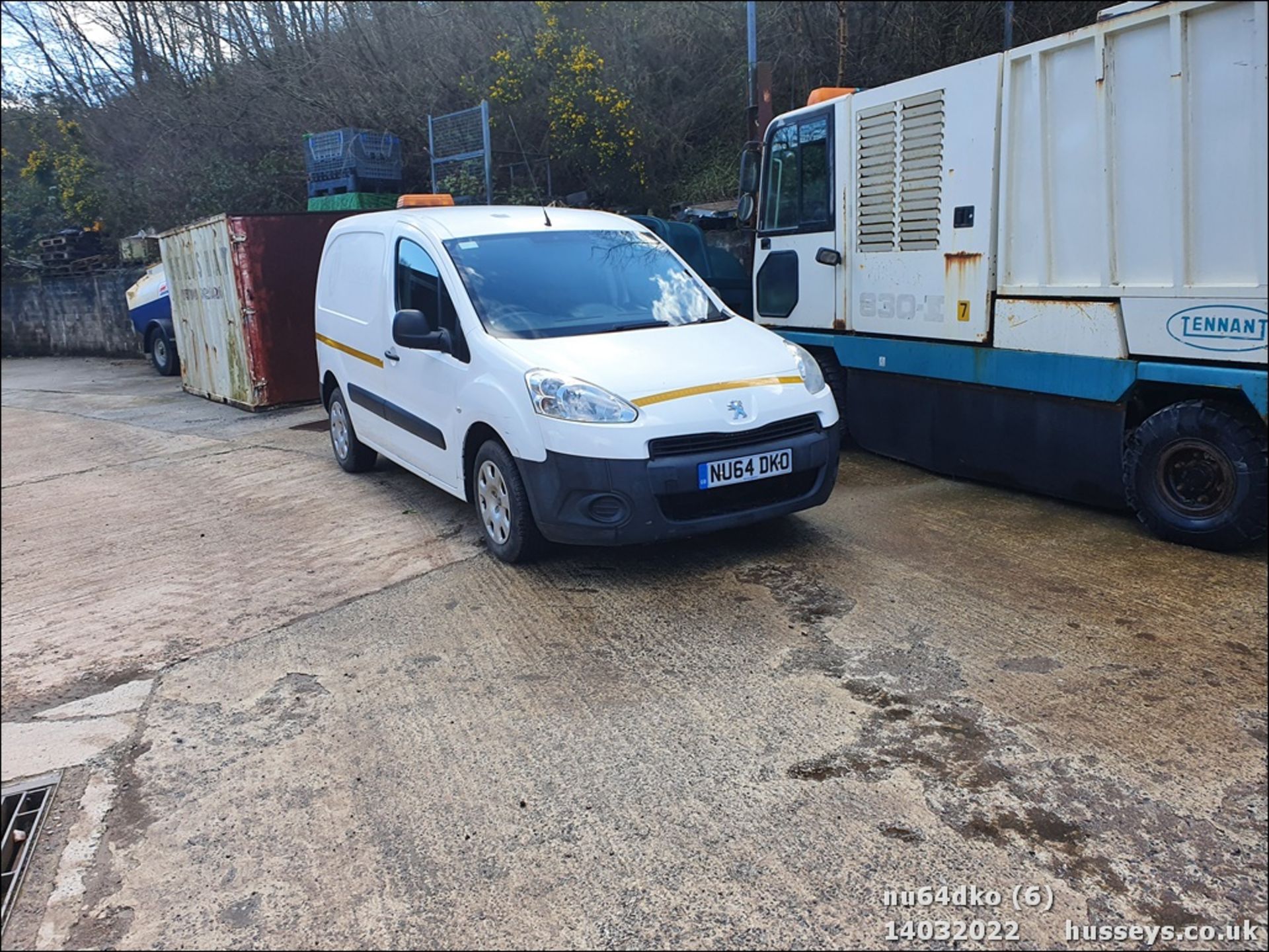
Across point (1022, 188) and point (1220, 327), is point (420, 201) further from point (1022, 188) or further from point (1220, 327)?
point (1220, 327)

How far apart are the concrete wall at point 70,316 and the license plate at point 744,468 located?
52.1ft

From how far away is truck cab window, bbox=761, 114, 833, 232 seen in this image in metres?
6.77

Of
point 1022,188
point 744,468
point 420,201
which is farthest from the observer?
point 420,201

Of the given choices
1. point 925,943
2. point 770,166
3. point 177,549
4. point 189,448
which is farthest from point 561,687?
point 189,448

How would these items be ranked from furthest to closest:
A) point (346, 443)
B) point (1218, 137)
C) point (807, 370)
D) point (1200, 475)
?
point (346, 443)
point (807, 370)
point (1200, 475)
point (1218, 137)

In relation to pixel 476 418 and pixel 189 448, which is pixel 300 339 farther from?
pixel 476 418

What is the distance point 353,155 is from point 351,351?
7.92 m

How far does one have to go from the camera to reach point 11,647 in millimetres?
3471

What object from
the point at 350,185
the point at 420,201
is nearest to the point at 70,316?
the point at 350,185

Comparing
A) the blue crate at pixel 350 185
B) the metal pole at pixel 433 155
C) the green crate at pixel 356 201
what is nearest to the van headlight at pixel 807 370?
the green crate at pixel 356 201

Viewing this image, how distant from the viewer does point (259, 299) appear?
1043 cm

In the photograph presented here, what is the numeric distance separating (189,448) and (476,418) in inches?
196

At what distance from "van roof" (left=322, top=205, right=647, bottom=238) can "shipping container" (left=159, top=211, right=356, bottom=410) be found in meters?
4.64

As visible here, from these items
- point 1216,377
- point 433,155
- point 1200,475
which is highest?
point 433,155
